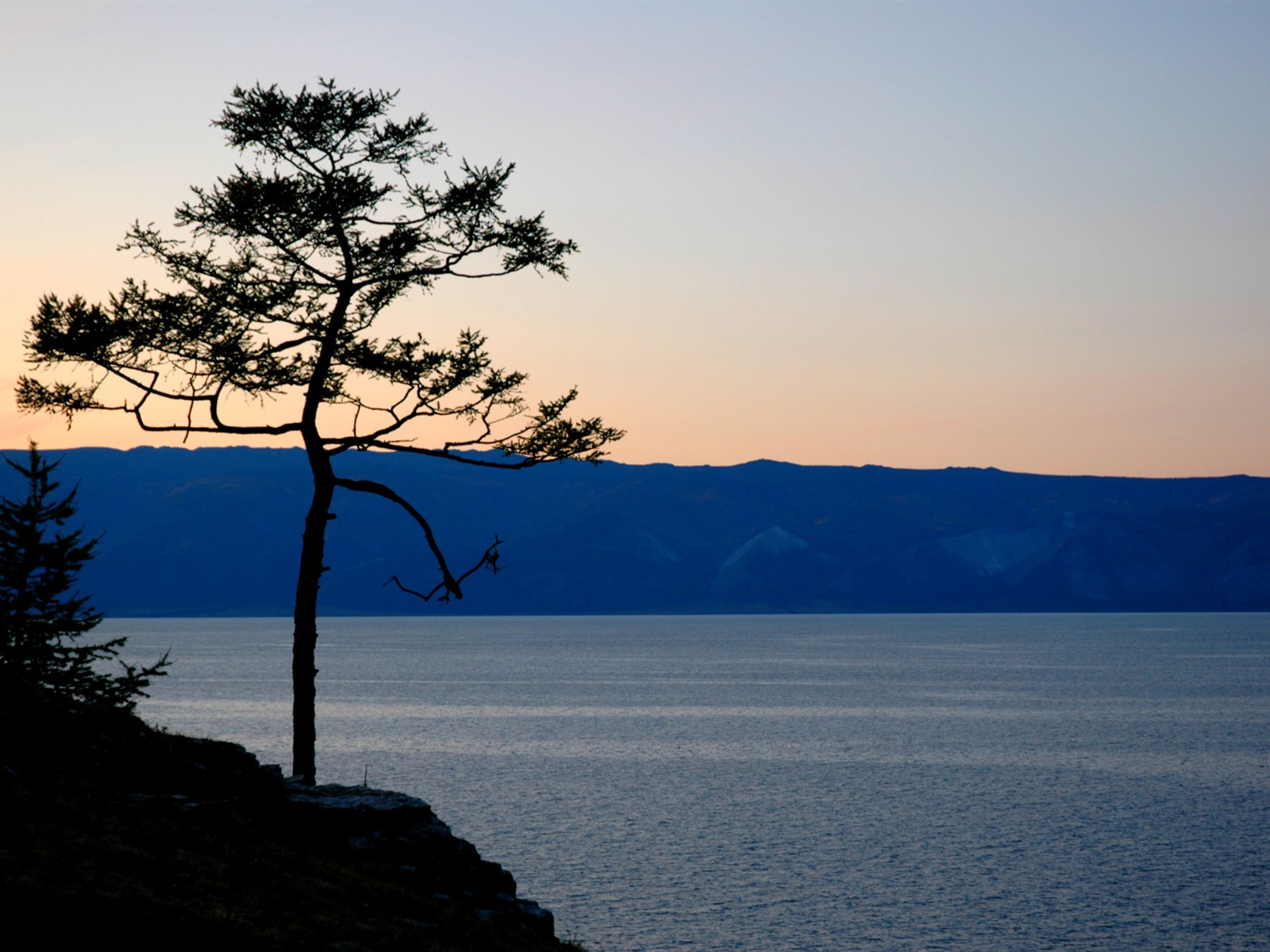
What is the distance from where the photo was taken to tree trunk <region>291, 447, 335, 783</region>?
25.1 metres

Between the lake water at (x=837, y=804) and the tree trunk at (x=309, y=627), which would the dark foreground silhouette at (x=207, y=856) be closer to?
the tree trunk at (x=309, y=627)

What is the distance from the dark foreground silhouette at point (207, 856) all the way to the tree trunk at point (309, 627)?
138 inches

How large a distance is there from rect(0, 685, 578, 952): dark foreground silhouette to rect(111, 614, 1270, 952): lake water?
47.7 feet

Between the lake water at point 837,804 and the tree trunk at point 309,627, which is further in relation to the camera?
the lake water at point 837,804

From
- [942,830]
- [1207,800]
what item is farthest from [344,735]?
[1207,800]

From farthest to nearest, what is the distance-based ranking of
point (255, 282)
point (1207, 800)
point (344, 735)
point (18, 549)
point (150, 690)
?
point (150, 690), point (344, 735), point (1207, 800), point (18, 549), point (255, 282)

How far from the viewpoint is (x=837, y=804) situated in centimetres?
6006

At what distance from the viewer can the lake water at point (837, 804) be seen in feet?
120

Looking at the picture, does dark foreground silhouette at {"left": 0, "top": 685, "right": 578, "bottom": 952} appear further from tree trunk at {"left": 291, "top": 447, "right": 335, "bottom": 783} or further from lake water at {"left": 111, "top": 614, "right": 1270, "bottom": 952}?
lake water at {"left": 111, "top": 614, "right": 1270, "bottom": 952}

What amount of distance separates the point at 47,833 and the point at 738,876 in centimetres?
3129

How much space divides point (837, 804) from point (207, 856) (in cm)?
4825

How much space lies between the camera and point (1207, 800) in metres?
60.9

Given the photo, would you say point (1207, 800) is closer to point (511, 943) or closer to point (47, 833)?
point (511, 943)

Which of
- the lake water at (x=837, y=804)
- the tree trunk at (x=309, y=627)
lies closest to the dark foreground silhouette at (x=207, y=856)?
the tree trunk at (x=309, y=627)
